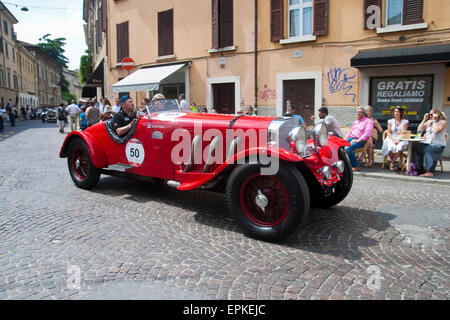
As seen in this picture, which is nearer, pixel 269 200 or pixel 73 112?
pixel 269 200

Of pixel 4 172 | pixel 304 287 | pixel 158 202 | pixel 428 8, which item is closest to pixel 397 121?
pixel 428 8

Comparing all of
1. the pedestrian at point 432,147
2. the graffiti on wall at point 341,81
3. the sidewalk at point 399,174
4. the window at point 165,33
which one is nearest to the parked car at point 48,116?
the window at point 165,33

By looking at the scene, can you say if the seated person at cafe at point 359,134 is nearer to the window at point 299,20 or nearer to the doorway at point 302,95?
the doorway at point 302,95

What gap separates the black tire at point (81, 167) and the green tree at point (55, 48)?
274 feet

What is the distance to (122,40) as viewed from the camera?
1817 cm

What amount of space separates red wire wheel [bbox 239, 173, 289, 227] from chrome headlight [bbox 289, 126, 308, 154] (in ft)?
1.47

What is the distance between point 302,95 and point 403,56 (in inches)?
136

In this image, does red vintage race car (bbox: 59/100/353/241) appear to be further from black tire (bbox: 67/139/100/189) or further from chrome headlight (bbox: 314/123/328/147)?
black tire (bbox: 67/139/100/189)

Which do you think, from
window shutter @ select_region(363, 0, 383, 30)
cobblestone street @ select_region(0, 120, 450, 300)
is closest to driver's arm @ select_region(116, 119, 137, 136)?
cobblestone street @ select_region(0, 120, 450, 300)

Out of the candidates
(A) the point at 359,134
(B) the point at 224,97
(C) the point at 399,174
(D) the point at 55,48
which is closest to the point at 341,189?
(C) the point at 399,174

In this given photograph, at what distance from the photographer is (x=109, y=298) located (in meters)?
2.61

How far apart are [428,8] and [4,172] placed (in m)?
11.3

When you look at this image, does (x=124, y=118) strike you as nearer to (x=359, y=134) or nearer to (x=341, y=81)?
(x=359, y=134)

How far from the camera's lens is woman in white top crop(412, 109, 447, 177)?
7566 mm
